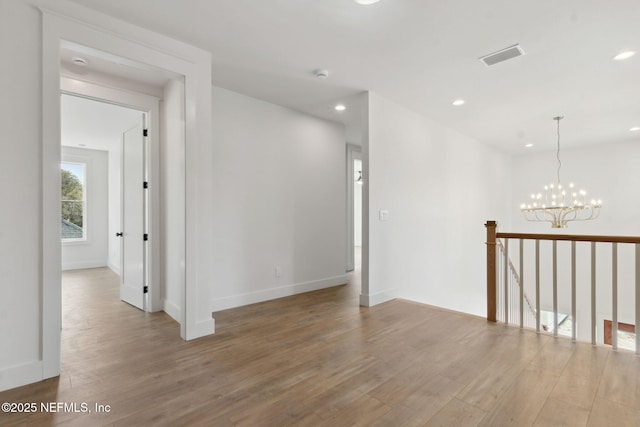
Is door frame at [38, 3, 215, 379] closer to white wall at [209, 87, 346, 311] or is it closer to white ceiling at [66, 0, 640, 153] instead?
white ceiling at [66, 0, 640, 153]

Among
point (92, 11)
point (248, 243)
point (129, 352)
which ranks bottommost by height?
point (129, 352)

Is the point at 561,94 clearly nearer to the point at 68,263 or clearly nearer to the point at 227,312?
the point at 227,312

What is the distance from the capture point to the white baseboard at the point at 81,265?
6.77 m

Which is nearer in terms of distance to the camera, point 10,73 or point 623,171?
point 10,73

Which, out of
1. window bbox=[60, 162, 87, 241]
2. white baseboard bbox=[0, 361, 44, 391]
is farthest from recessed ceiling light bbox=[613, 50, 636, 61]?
window bbox=[60, 162, 87, 241]

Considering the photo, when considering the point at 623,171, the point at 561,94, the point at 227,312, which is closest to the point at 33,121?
the point at 227,312

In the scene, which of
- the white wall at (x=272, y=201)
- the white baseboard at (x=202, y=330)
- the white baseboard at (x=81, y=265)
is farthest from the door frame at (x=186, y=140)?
the white baseboard at (x=81, y=265)

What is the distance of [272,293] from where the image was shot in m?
4.19

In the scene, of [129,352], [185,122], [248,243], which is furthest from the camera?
[248,243]

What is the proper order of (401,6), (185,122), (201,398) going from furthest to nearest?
(185,122)
(401,6)
(201,398)

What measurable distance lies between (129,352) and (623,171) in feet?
30.3

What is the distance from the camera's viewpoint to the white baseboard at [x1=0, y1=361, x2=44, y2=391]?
2.00 meters

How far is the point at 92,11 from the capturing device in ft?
7.64

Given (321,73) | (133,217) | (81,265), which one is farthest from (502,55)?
(81,265)
